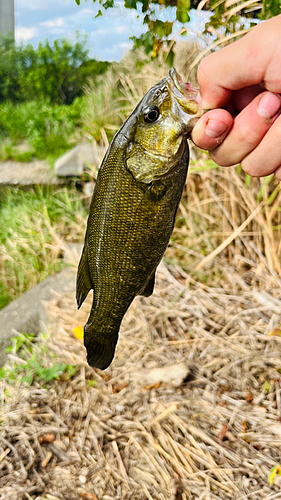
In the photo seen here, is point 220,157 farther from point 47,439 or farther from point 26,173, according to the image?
point 26,173

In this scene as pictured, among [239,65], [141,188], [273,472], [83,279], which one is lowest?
[273,472]

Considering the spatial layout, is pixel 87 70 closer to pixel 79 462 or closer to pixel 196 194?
pixel 196 194

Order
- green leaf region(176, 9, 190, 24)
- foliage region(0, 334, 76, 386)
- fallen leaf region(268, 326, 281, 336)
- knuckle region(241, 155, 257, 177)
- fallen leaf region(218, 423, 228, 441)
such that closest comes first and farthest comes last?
knuckle region(241, 155, 257, 177) → fallen leaf region(218, 423, 228, 441) → green leaf region(176, 9, 190, 24) → foliage region(0, 334, 76, 386) → fallen leaf region(268, 326, 281, 336)

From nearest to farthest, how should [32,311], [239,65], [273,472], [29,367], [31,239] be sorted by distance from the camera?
[239,65], [273,472], [29,367], [32,311], [31,239]

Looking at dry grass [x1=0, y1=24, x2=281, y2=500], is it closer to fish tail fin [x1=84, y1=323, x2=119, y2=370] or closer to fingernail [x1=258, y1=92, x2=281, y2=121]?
fish tail fin [x1=84, y1=323, x2=119, y2=370]

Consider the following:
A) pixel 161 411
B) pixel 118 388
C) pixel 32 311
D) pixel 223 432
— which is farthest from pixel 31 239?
pixel 223 432

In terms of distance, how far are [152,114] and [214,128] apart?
118mm

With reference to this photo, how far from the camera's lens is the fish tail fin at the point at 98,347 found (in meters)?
1.02

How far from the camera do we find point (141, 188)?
0.82 meters

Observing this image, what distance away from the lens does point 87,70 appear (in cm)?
762

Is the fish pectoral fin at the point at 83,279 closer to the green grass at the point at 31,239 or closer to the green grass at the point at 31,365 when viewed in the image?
the green grass at the point at 31,365

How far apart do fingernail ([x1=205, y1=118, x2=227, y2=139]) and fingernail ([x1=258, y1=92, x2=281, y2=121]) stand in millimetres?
71

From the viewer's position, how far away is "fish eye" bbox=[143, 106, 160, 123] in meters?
0.78

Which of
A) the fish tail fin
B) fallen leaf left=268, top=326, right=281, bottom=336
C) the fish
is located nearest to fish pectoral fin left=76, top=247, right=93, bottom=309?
the fish
